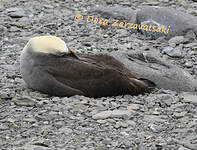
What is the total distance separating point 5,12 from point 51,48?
5.28 m

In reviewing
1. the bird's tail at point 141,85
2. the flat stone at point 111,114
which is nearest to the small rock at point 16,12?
the bird's tail at point 141,85

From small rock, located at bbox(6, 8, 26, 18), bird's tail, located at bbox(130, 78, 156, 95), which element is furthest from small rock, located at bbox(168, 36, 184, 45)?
small rock, located at bbox(6, 8, 26, 18)

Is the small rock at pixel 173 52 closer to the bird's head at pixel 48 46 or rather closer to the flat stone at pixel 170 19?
the flat stone at pixel 170 19

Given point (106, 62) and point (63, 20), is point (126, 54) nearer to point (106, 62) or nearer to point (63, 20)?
point (106, 62)

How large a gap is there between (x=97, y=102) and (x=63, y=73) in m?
0.74

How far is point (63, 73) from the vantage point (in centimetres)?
720

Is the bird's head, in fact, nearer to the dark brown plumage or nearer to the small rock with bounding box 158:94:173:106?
the dark brown plumage

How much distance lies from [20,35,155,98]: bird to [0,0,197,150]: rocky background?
6.2 inches

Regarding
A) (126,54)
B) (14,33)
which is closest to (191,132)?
(126,54)

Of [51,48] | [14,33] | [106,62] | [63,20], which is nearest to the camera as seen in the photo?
[51,48]

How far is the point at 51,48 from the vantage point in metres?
7.33

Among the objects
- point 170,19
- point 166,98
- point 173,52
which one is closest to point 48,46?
point 166,98

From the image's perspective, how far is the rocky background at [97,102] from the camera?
5652 mm

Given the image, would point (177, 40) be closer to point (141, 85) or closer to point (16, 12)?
point (141, 85)
